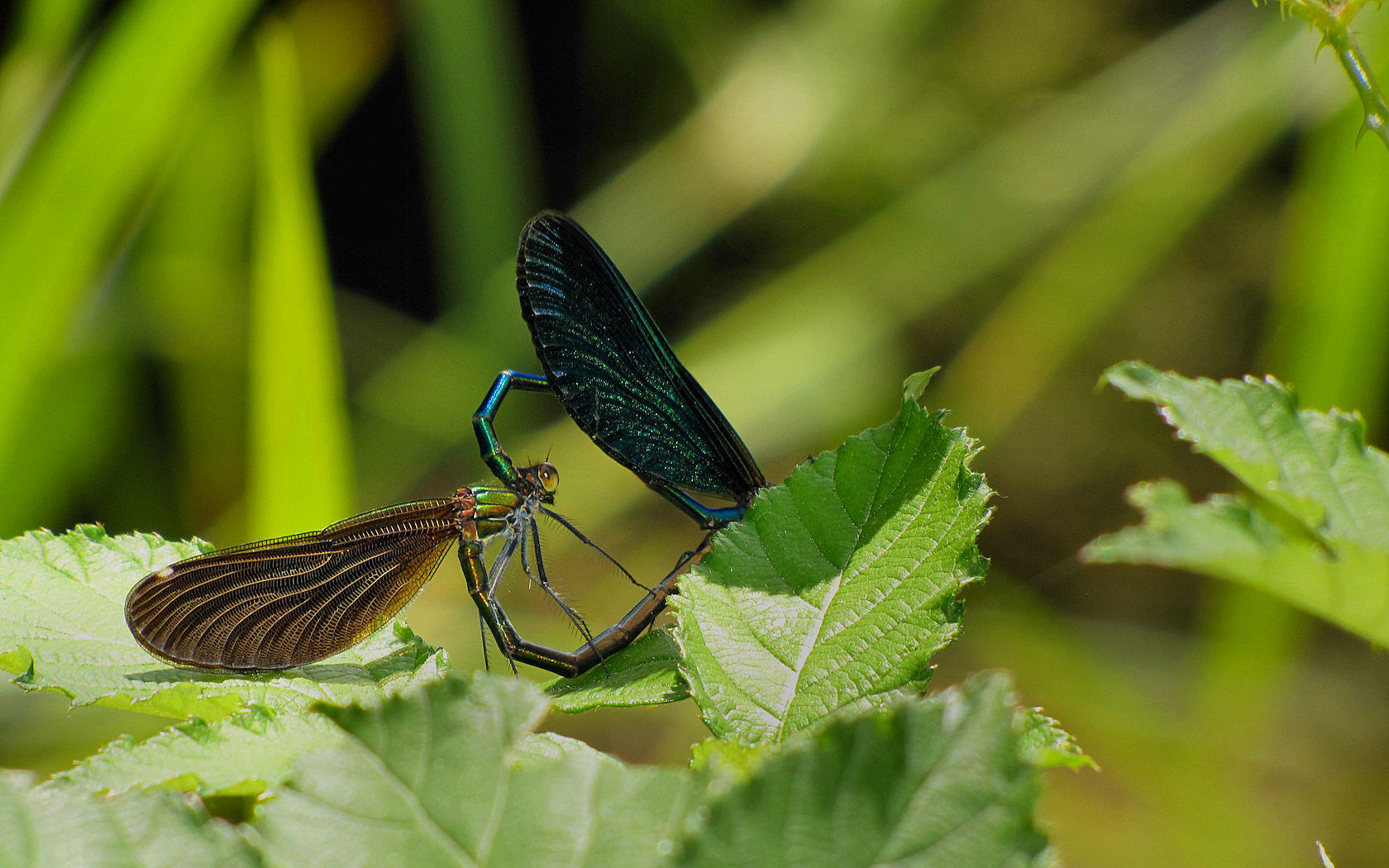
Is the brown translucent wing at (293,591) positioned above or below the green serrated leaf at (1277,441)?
below

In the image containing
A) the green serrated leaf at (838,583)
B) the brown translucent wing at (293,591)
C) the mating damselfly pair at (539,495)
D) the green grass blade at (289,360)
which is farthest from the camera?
the green grass blade at (289,360)

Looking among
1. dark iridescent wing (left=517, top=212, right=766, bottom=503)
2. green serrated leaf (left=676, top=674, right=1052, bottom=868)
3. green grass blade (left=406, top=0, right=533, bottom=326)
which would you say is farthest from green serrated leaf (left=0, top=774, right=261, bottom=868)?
green grass blade (left=406, top=0, right=533, bottom=326)

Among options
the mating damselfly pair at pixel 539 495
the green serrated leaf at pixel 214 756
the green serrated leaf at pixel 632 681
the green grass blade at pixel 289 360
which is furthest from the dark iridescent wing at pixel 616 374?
the green grass blade at pixel 289 360

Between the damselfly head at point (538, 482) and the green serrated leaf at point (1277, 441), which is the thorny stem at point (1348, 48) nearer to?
the green serrated leaf at point (1277, 441)

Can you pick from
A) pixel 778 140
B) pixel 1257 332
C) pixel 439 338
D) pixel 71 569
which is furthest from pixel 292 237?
pixel 1257 332

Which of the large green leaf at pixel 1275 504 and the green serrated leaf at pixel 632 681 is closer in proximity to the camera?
the large green leaf at pixel 1275 504

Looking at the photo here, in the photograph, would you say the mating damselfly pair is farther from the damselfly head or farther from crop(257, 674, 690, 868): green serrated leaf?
crop(257, 674, 690, 868): green serrated leaf

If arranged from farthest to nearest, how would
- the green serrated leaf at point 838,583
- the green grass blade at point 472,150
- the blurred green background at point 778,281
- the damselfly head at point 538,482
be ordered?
the green grass blade at point 472,150 < the blurred green background at point 778,281 < the damselfly head at point 538,482 < the green serrated leaf at point 838,583

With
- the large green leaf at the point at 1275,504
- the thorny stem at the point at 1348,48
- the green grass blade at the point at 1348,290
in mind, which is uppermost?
the thorny stem at the point at 1348,48
